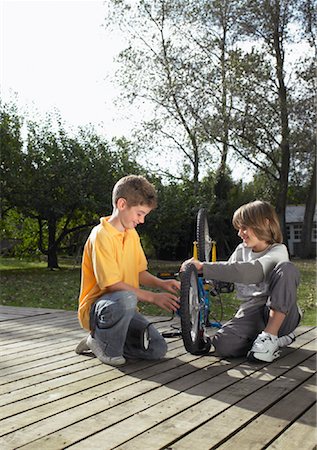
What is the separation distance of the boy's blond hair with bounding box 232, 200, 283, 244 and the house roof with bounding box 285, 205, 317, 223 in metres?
29.6

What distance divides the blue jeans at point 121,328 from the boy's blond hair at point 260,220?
810 mm

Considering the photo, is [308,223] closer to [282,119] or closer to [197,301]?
[282,119]

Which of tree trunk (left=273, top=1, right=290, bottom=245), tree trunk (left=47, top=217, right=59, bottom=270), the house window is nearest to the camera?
tree trunk (left=47, top=217, right=59, bottom=270)

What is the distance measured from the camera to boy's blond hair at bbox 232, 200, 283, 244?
358 centimetres

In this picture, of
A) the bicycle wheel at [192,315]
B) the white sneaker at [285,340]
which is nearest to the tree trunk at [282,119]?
the white sneaker at [285,340]

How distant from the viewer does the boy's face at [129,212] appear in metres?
3.52

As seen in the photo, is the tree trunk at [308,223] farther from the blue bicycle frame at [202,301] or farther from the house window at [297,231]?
the blue bicycle frame at [202,301]

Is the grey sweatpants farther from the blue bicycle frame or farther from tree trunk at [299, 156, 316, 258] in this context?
tree trunk at [299, 156, 316, 258]

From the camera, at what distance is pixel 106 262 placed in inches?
133

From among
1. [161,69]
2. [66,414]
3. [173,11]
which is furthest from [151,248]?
[66,414]

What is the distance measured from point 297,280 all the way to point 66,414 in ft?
5.27

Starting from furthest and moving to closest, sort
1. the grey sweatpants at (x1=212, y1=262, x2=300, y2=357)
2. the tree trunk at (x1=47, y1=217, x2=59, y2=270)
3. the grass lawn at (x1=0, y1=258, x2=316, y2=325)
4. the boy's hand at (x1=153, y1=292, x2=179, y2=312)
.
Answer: the tree trunk at (x1=47, y1=217, x2=59, y2=270) → the grass lawn at (x1=0, y1=258, x2=316, y2=325) → the grey sweatpants at (x1=212, y1=262, x2=300, y2=357) → the boy's hand at (x1=153, y1=292, x2=179, y2=312)

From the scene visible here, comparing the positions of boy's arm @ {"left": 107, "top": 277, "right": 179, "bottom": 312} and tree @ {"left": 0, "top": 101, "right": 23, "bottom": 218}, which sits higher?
tree @ {"left": 0, "top": 101, "right": 23, "bottom": 218}

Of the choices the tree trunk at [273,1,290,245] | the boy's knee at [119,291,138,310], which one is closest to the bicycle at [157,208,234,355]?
the boy's knee at [119,291,138,310]
